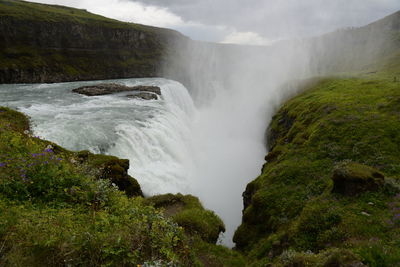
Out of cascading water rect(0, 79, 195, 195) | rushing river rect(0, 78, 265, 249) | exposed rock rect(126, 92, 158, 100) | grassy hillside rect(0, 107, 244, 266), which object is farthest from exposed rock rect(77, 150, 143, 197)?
exposed rock rect(126, 92, 158, 100)

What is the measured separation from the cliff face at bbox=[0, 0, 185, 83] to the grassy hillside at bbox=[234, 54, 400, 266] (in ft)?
262

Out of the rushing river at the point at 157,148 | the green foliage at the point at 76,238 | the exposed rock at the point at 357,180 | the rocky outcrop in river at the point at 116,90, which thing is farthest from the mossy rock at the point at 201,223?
the rocky outcrop in river at the point at 116,90

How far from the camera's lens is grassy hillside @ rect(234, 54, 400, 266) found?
8.64m

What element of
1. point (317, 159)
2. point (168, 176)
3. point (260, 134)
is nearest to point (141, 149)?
point (168, 176)

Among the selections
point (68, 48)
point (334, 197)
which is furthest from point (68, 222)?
point (68, 48)

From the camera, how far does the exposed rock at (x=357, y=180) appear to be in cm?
1185

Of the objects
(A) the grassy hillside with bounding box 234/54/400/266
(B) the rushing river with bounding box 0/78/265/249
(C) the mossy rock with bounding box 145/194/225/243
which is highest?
(A) the grassy hillside with bounding box 234/54/400/266

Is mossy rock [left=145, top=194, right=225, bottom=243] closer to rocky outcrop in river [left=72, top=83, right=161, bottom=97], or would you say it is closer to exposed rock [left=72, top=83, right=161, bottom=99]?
rocky outcrop in river [left=72, top=83, right=161, bottom=97]

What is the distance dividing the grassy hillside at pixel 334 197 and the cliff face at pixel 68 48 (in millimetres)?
79909

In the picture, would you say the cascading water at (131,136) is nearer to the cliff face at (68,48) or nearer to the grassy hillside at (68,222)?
the grassy hillside at (68,222)

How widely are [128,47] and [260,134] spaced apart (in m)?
95.4

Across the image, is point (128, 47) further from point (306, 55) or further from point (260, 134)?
point (260, 134)

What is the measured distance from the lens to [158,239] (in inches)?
249

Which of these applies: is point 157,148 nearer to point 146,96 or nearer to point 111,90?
point 146,96
